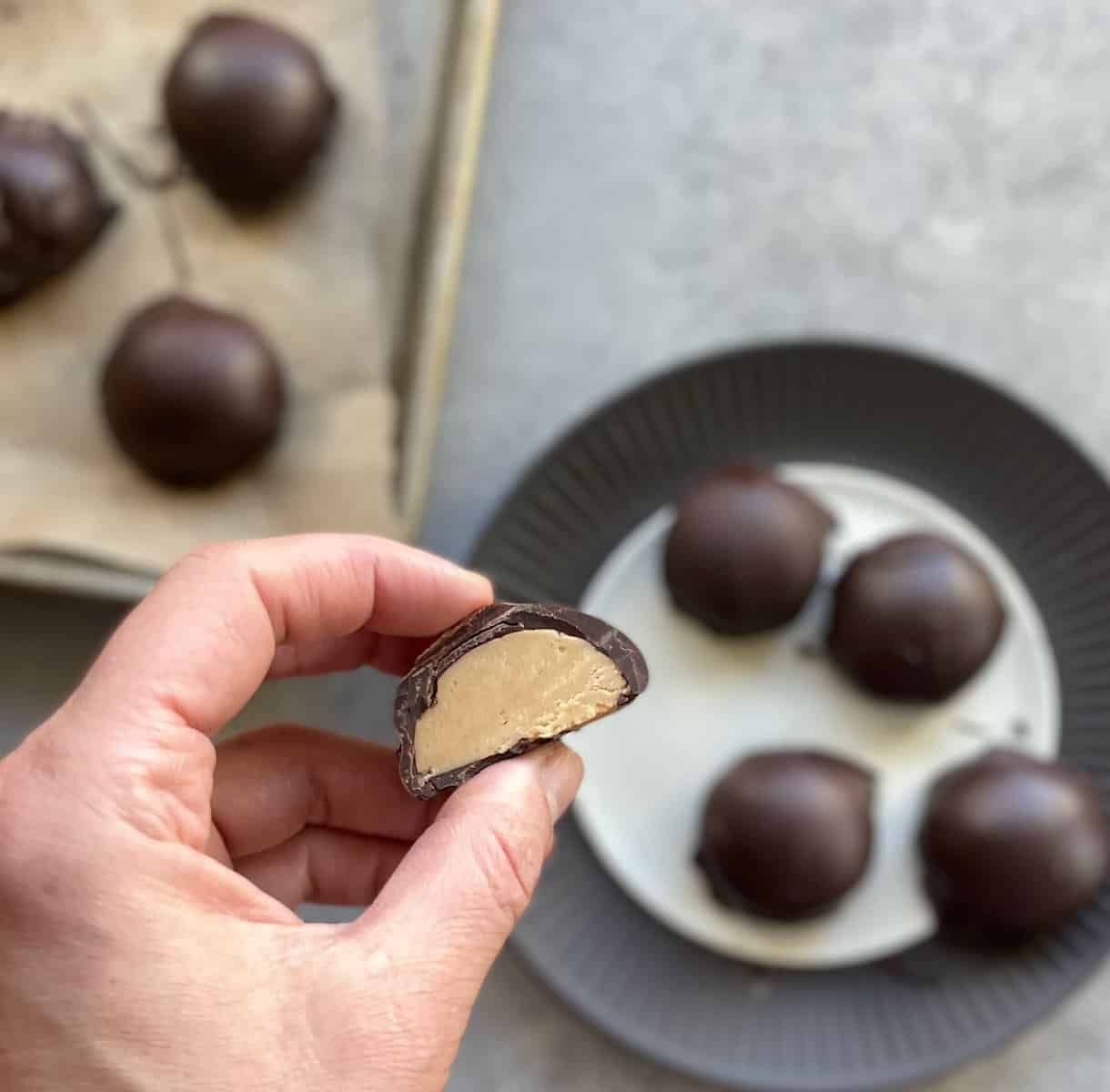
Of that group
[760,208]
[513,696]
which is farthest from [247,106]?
[513,696]

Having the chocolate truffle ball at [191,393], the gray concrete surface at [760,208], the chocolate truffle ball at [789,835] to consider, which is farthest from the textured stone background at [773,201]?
the chocolate truffle ball at [789,835]

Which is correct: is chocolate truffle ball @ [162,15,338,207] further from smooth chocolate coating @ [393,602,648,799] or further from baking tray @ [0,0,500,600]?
smooth chocolate coating @ [393,602,648,799]

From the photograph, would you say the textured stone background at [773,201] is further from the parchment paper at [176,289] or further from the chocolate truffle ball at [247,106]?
the chocolate truffle ball at [247,106]

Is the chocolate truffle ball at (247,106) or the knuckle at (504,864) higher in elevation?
the chocolate truffle ball at (247,106)

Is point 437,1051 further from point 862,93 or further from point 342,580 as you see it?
point 862,93

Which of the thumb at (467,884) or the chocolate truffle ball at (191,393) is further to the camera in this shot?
A: the chocolate truffle ball at (191,393)

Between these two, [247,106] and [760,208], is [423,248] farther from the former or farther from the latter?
[760,208]
